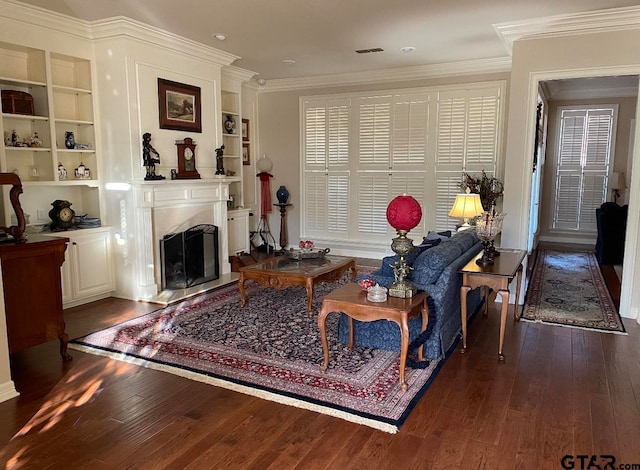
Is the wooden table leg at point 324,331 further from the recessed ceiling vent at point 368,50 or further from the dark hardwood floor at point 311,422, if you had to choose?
the recessed ceiling vent at point 368,50

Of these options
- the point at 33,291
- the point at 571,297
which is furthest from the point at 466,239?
the point at 33,291

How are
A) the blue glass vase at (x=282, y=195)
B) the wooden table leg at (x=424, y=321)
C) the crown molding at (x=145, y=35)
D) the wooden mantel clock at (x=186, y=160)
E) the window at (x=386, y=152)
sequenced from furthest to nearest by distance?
the blue glass vase at (x=282, y=195) → the window at (x=386, y=152) → the wooden mantel clock at (x=186, y=160) → the crown molding at (x=145, y=35) → the wooden table leg at (x=424, y=321)

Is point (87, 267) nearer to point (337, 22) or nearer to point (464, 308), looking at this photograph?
point (337, 22)

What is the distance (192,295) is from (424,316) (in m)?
2.92

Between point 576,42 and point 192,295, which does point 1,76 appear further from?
point 576,42

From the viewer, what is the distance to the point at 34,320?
137 inches

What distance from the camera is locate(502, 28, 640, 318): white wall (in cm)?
454

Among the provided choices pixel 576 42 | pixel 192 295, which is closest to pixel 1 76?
pixel 192 295

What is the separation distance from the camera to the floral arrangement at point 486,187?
6.40 meters

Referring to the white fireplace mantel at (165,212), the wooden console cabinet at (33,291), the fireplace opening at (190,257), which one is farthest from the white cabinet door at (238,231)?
the wooden console cabinet at (33,291)

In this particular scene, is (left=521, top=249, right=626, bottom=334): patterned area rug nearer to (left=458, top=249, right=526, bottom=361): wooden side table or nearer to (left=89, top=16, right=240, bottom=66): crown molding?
(left=458, top=249, right=526, bottom=361): wooden side table

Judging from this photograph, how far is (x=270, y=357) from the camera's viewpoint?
3.63 m

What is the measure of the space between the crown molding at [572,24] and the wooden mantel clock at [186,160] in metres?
3.64

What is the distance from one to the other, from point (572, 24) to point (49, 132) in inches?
206
